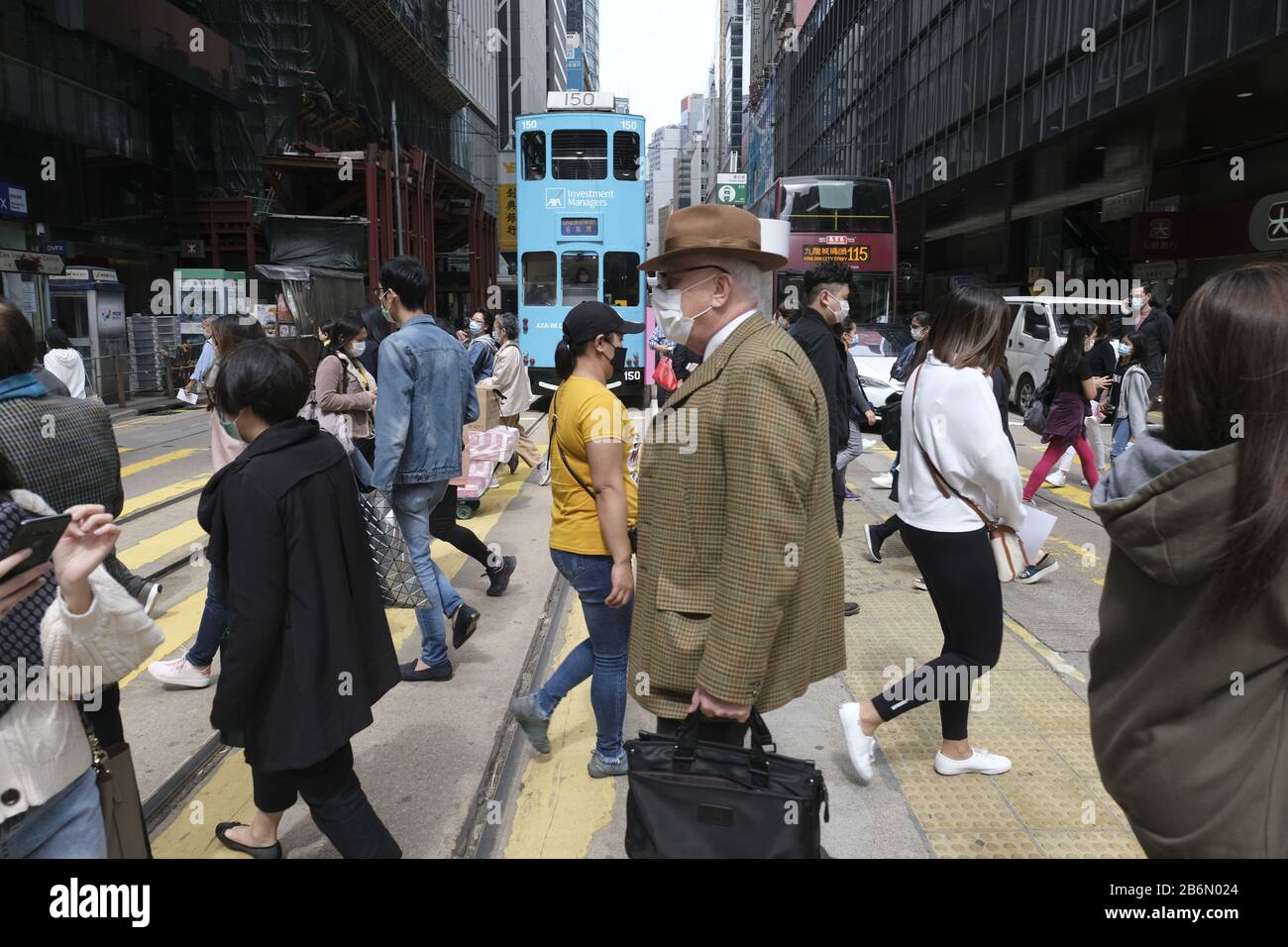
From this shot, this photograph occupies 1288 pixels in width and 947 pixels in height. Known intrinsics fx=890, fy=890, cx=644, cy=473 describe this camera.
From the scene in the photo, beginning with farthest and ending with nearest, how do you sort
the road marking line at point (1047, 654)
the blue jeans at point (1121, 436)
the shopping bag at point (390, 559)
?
the blue jeans at point (1121, 436), the road marking line at point (1047, 654), the shopping bag at point (390, 559)

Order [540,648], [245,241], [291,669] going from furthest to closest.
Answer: [245,241], [540,648], [291,669]

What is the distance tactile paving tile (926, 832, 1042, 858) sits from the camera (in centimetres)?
288

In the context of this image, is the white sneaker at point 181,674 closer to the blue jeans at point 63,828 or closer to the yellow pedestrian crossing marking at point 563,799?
the yellow pedestrian crossing marking at point 563,799

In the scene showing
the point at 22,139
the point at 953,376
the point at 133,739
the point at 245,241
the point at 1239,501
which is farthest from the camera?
the point at 245,241

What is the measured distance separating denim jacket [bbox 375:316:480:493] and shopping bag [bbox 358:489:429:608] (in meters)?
0.27

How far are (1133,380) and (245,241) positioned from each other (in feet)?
79.0

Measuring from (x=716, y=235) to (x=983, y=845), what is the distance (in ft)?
7.13

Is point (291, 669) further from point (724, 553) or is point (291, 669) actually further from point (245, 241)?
point (245, 241)

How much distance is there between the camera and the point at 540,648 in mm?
4824

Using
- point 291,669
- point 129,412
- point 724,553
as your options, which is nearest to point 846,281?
point 724,553

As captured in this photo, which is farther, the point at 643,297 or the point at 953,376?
the point at 643,297

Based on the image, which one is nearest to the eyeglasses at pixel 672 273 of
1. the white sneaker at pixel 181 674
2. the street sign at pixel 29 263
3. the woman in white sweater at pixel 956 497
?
the woman in white sweater at pixel 956 497

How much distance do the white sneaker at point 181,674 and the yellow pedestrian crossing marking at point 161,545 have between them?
213cm

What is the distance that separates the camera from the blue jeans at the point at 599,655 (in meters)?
3.15
